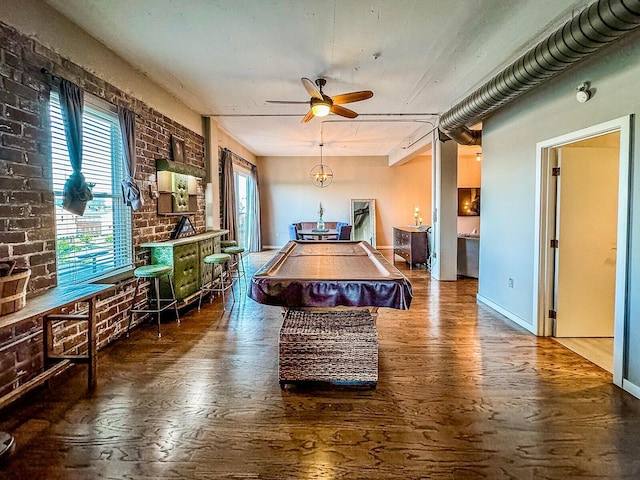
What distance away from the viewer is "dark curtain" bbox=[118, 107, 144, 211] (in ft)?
12.4

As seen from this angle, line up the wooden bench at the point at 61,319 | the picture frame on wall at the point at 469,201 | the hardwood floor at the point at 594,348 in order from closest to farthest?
the wooden bench at the point at 61,319 < the hardwood floor at the point at 594,348 < the picture frame on wall at the point at 469,201

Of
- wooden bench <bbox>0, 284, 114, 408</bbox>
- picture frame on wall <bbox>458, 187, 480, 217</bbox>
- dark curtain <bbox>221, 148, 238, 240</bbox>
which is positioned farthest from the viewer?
picture frame on wall <bbox>458, 187, 480, 217</bbox>

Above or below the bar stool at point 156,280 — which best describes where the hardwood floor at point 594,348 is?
below

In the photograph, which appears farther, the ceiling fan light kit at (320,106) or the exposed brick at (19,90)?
the ceiling fan light kit at (320,106)

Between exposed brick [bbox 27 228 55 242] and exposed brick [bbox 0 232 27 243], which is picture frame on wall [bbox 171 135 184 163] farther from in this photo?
exposed brick [bbox 0 232 27 243]

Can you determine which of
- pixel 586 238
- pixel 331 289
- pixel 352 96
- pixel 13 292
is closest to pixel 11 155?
pixel 13 292

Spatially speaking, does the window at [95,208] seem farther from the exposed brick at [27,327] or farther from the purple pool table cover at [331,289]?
the purple pool table cover at [331,289]

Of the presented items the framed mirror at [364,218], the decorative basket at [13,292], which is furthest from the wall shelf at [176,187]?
the framed mirror at [364,218]

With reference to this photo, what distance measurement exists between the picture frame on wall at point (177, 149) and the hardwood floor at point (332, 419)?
2566mm

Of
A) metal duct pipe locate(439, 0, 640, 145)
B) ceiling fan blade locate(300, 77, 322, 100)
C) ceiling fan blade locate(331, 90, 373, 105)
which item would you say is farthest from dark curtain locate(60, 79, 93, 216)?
metal duct pipe locate(439, 0, 640, 145)

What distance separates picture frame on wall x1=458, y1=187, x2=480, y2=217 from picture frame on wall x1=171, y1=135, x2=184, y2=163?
7540 mm

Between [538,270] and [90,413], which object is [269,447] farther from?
[538,270]

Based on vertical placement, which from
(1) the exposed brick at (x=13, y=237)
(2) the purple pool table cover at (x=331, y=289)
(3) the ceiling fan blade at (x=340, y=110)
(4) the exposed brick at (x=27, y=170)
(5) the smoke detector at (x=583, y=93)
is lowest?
(2) the purple pool table cover at (x=331, y=289)

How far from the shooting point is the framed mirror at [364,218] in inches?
427
